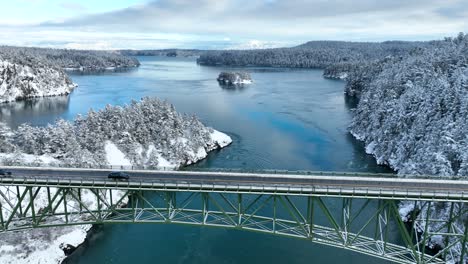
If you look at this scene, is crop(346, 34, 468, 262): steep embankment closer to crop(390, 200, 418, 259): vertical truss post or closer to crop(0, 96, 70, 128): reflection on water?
crop(390, 200, 418, 259): vertical truss post

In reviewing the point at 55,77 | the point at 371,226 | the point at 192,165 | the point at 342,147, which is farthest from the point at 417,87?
the point at 55,77

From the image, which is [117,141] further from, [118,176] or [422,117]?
[422,117]

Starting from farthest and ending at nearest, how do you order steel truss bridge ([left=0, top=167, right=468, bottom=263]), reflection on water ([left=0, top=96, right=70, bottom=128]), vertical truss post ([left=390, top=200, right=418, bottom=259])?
reflection on water ([left=0, top=96, right=70, bottom=128])
steel truss bridge ([left=0, top=167, right=468, bottom=263])
vertical truss post ([left=390, top=200, right=418, bottom=259])

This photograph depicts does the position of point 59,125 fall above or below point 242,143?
A: above

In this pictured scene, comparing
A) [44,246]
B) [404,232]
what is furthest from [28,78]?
[404,232]

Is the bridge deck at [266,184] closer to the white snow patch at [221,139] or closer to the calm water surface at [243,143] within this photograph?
the calm water surface at [243,143]

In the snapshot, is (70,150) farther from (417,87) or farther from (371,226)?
(417,87)

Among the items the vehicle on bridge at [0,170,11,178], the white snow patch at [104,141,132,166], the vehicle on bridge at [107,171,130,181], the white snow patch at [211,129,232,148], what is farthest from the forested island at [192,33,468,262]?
the white snow patch at [104,141,132,166]
